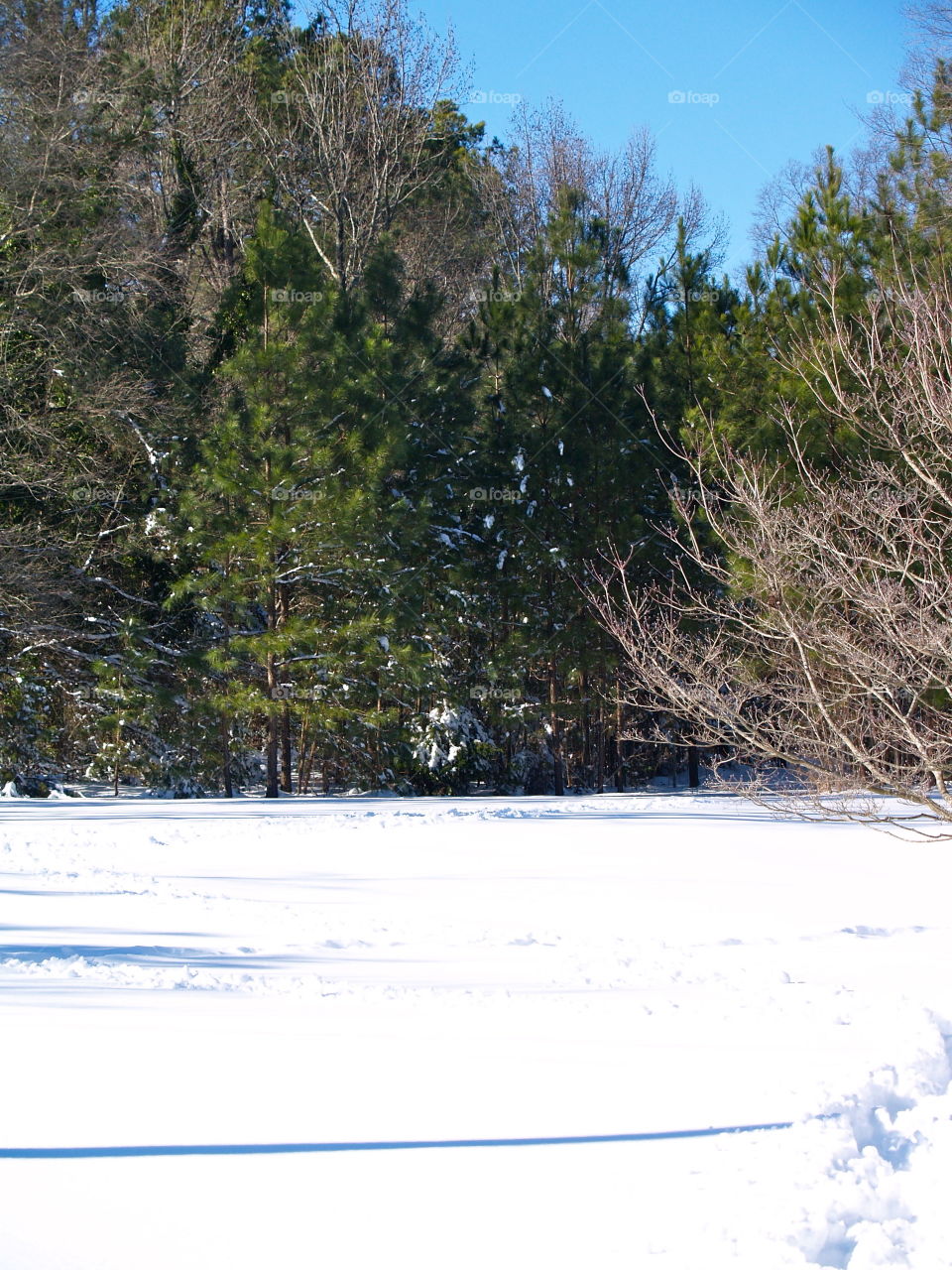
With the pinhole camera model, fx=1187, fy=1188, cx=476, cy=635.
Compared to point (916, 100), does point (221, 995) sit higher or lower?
lower

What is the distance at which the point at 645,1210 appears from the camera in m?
3.39

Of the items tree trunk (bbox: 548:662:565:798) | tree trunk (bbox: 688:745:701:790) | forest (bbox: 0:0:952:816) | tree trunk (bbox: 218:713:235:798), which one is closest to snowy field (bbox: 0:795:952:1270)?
forest (bbox: 0:0:952:816)

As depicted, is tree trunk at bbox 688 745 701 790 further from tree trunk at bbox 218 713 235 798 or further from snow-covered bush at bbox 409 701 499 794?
tree trunk at bbox 218 713 235 798

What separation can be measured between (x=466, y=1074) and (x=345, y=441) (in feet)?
46.1

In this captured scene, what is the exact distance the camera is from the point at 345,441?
17.7m

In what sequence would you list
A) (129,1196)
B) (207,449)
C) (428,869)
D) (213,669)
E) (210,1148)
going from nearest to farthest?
(129,1196)
(210,1148)
(428,869)
(207,449)
(213,669)

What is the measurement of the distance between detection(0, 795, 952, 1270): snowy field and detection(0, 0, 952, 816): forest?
21.8ft

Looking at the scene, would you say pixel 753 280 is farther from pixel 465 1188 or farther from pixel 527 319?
pixel 465 1188

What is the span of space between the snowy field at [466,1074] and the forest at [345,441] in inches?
261

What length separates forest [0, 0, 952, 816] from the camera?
16781 mm

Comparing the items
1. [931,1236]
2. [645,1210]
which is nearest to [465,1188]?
[645,1210]

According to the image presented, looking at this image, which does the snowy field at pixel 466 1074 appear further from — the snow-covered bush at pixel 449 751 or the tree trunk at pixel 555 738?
the tree trunk at pixel 555 738

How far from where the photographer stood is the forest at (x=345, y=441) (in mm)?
16781

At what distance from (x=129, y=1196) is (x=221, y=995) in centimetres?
235
